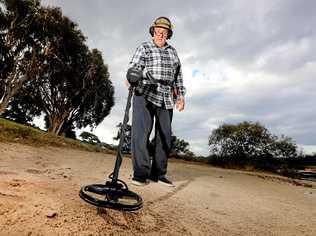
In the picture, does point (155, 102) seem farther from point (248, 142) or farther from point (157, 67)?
point (248, 142)

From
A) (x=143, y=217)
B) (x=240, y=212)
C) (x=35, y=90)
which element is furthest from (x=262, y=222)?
(x=35, y=90)

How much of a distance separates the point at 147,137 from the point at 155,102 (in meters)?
0.44

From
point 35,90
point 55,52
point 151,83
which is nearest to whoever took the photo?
point 151,83

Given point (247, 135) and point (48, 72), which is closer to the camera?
point (247, 135)

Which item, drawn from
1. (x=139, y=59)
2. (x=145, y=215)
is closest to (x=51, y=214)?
(x=145, y=215)

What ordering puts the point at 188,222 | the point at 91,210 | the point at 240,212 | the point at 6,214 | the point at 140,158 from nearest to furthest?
the point at 6,214 → the point at 91,210 → the point at 188,222 → the point at 240,212 → the point at 140,158

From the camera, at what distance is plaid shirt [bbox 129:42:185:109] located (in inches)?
138

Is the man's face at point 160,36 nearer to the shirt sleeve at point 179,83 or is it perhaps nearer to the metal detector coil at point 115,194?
the shirt sleeve at point 179,83

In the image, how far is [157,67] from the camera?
11.8 feet

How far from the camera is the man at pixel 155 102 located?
3.29m

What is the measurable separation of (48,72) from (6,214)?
21.0 metres

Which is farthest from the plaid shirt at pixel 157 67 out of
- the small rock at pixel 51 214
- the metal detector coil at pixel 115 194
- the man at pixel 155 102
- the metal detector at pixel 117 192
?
the small rock at pixel 51 214

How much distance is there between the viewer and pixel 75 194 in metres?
2.32

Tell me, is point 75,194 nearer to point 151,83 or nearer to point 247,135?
point 151,83
